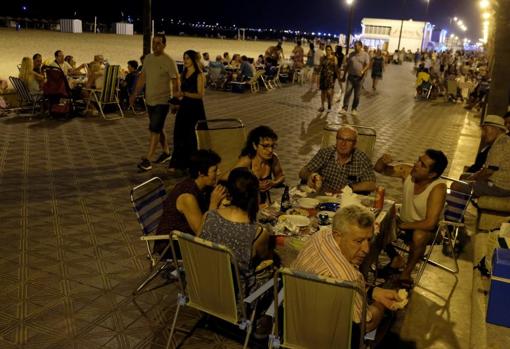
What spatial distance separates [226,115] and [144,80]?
4.85 m

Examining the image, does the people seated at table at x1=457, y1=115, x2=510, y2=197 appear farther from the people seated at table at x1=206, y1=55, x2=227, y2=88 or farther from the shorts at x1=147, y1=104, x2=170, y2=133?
the people seated at table at x1=206, y1=55, x2=227, y2=88

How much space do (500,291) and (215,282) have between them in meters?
2.02

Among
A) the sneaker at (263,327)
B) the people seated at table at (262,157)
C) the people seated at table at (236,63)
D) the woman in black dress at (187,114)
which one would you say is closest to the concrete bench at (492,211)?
the people seated at table at (262,157)

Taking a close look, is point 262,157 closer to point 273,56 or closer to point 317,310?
point 317,310

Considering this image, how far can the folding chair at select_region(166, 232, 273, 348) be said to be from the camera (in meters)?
2.78

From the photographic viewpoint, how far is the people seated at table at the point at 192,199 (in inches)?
148

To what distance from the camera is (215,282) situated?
2.90 meters

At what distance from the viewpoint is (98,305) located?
390 centimetres

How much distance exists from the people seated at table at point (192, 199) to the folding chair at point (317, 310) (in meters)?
1.19

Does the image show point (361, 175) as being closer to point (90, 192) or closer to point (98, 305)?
point (98, 305)

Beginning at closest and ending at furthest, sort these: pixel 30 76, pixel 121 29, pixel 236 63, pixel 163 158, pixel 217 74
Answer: pixel 163 158, pixel 30 76, pixel 217 74, pixel 236 63, pixel 121 29

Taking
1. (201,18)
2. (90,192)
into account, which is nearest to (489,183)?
(90,192)

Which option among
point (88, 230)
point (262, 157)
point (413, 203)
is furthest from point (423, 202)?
point (88, 230)

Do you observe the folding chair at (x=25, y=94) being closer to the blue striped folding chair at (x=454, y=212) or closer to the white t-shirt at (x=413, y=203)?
the white t-shirt at (x=413, y=203)
